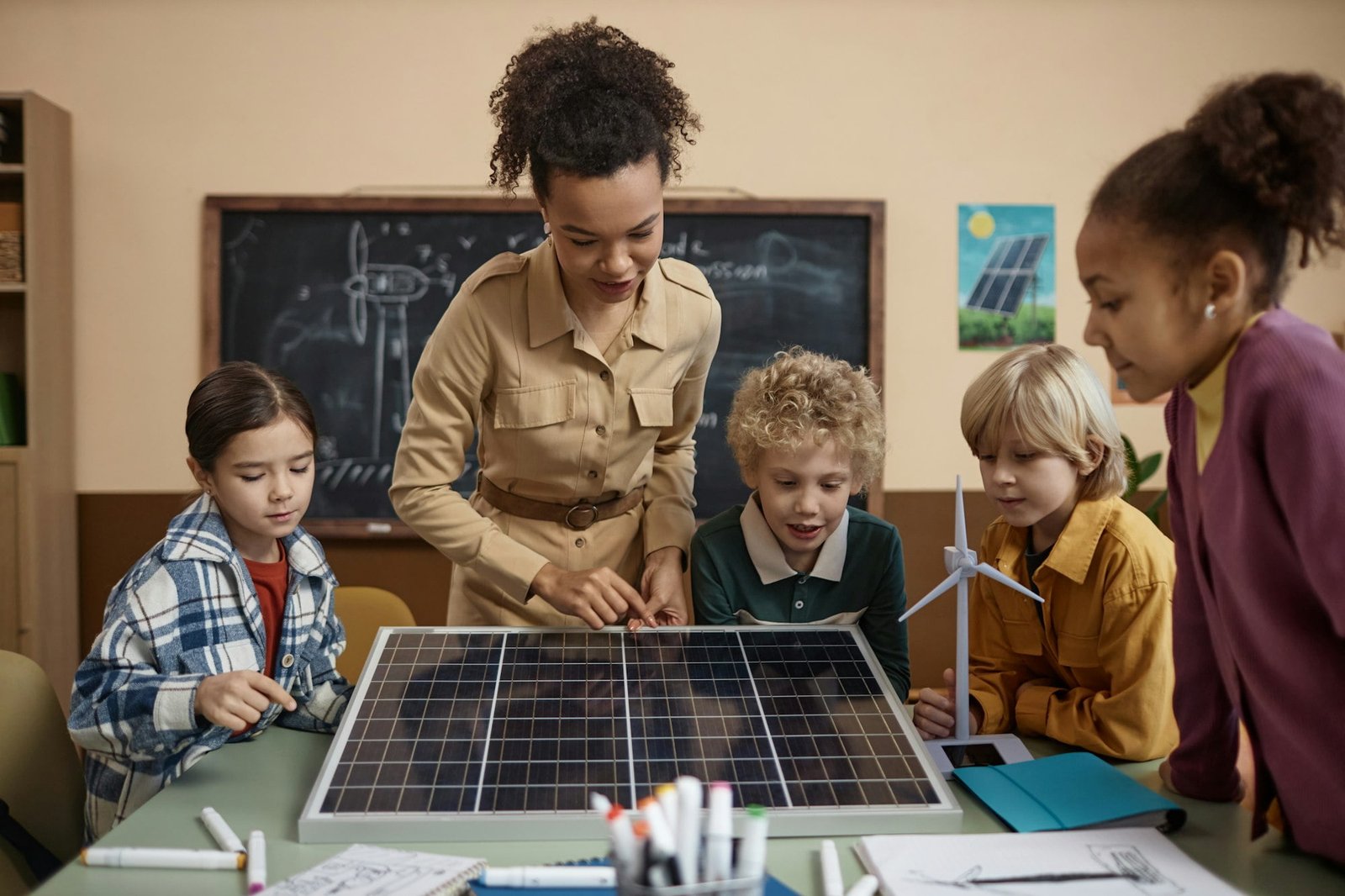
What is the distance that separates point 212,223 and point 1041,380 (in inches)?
132

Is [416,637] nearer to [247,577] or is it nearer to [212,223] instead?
[247,577]

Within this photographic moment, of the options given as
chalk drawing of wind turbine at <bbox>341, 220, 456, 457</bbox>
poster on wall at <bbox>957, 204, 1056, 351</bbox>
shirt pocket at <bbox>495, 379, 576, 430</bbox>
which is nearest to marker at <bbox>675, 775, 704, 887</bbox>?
shirt pocket at <bbox>495, 379, 576, 430</bbox>

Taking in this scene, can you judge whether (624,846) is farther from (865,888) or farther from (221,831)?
(221,831)

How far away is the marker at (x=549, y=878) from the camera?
1064 millimetres

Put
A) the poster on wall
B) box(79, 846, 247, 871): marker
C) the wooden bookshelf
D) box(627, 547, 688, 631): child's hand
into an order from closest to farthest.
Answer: box(79, 846, 247, 871): marker < box(627, 547, 688, 631): child's hand < the wooden bookshelf < the poster on wall

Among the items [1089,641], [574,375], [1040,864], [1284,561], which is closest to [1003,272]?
[574,375]

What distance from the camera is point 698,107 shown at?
13.4ft

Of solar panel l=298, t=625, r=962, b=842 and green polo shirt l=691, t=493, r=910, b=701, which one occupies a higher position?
green polo shirt l=691, t=493, r=910, b=701

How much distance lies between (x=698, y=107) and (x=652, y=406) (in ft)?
7.72

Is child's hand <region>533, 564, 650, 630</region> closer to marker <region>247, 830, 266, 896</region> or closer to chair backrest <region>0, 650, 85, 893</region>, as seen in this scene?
marker <region>247, 830, 266, 896</region>

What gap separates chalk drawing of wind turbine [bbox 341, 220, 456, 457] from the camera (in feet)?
13.2

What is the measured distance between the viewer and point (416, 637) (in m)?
1.71

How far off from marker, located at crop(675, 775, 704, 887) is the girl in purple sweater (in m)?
0.67

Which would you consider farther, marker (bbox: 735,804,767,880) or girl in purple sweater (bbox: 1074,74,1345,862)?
girl in purple sweater (bbox: 1074,74,1345,862)
